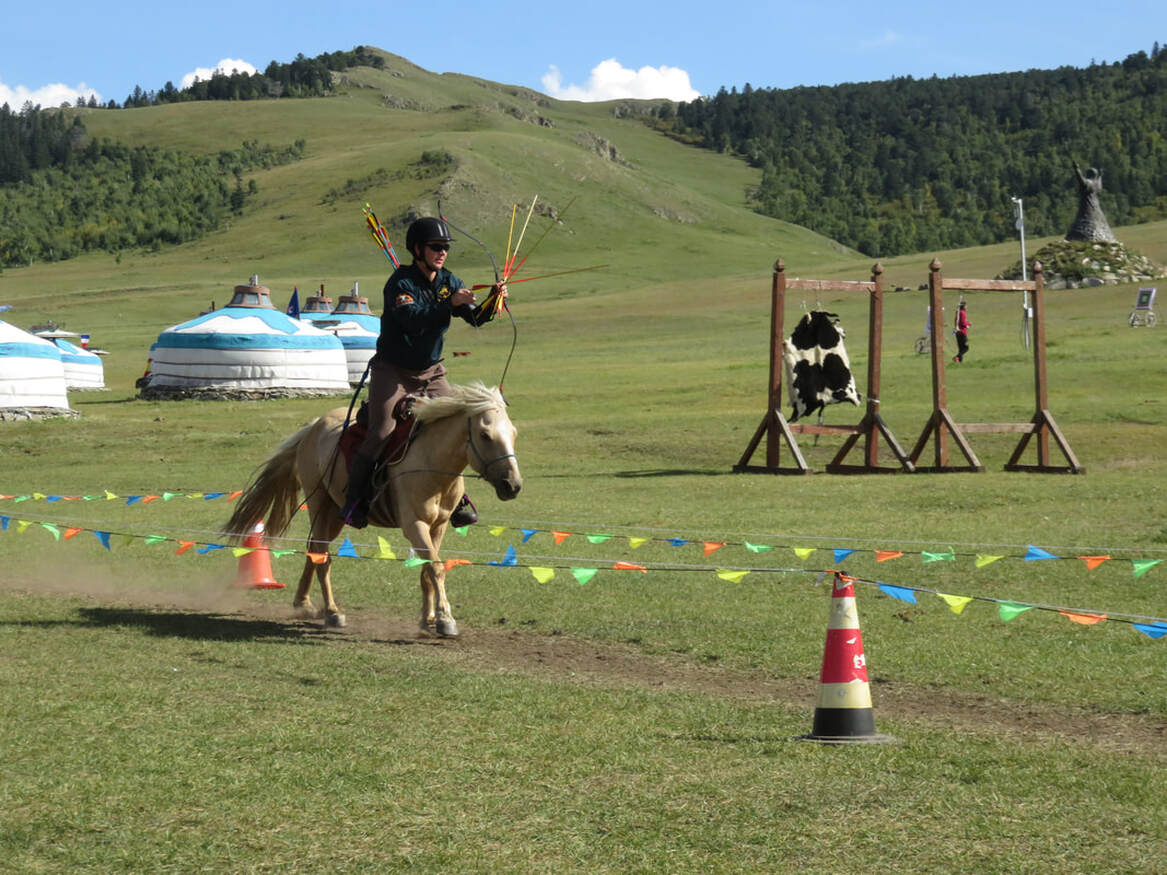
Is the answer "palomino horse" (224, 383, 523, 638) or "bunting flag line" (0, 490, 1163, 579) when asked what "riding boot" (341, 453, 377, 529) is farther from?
"bunting flag line" (0, 490, 1163, 579)

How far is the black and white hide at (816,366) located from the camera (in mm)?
24297

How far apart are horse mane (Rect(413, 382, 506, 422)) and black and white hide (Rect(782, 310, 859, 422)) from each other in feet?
48.4

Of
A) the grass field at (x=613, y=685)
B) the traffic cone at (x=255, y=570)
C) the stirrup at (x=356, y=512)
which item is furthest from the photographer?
the traffic cone at (x=255, y=570)

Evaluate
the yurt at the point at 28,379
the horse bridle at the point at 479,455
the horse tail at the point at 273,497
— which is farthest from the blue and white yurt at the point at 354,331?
the horse bridle at the point at 479,455

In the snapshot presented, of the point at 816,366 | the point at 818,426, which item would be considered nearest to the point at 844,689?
the point at 818,426

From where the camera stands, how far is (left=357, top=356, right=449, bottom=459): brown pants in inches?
412

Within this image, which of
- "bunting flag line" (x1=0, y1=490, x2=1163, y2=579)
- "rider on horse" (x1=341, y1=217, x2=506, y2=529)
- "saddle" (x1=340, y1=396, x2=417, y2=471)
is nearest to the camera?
"bunting flag line" (x1=0, y1=490, x2=1163, y2=579)

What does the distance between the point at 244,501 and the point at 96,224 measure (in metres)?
170

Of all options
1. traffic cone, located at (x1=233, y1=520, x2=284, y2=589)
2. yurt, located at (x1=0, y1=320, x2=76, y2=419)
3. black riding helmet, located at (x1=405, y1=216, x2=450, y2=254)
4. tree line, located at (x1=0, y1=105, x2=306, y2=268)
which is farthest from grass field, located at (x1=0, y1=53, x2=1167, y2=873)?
tree line, located at (x1=0, y1=105, x2=306, y2=268)

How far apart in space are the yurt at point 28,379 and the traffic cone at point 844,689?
3340 cm

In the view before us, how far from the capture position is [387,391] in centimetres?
1053

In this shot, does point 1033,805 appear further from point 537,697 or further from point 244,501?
point 244,501

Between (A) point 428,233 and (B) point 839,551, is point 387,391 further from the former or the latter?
(B) point 839,551

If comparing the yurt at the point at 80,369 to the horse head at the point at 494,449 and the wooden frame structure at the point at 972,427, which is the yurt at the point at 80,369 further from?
the horse head at the point at 494,449
